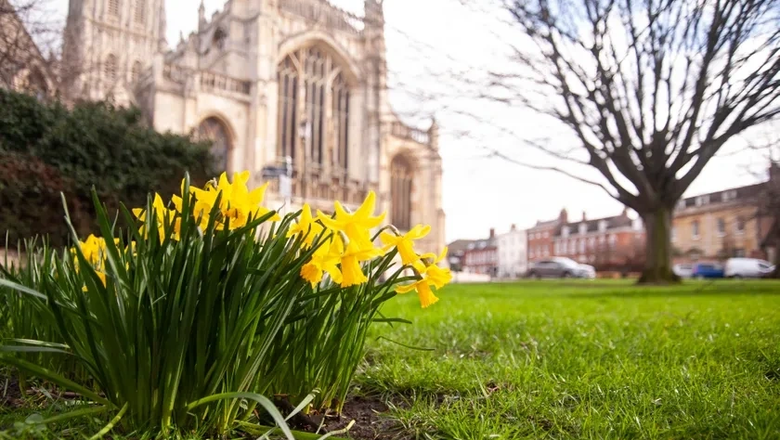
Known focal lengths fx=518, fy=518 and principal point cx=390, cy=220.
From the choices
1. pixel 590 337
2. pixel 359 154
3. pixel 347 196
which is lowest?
pixel 590 337

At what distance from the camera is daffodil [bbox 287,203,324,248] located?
1.33 metres

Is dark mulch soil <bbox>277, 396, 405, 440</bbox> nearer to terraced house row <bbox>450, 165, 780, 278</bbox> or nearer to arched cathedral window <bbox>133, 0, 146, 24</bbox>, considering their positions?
terraced house row <bbox>450, 165, 780, 278</bbox>

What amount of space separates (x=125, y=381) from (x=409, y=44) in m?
9.27

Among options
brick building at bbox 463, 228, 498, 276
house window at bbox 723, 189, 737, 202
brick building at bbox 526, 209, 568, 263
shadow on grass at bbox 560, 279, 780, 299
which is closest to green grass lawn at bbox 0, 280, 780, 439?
shadow on grass at bbox 560, 279, 780, 299

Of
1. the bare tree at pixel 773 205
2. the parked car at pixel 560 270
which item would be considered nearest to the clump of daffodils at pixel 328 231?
the bare tree at pixel 773 205

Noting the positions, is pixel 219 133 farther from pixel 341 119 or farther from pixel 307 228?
pixel 307 228

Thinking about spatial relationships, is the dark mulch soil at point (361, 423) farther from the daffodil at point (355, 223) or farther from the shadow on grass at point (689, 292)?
the shadow on grass at point (689, 292)

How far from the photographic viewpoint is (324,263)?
1222 millimetres

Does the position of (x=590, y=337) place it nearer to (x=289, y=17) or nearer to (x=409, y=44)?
(x=409, y=44)

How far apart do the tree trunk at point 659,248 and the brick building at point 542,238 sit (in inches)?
1980

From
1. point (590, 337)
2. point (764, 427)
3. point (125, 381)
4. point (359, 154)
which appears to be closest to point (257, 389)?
point (125, 381)

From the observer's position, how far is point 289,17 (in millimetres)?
26562

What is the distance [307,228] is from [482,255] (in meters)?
75.9

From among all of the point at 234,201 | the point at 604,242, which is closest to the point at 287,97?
the point at 234,201
